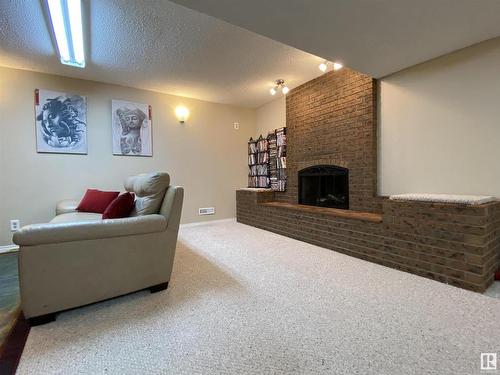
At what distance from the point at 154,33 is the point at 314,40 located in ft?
5.00

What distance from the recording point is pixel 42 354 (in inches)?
47.2

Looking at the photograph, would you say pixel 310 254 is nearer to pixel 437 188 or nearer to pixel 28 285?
pixel 437 188

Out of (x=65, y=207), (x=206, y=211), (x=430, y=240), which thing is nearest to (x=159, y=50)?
(x=65, y=207)

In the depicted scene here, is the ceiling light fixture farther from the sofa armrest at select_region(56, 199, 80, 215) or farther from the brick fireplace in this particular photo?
the sofa armrest at select_region(56, 199, 80, 215)

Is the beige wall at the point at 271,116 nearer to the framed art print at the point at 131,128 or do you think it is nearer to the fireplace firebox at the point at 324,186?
the fireplace firebox at the point at 324,186

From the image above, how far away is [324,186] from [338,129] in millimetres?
870

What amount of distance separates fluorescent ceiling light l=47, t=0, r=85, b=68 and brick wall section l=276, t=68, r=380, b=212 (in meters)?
2.91

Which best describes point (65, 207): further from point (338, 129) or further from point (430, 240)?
point (430, 240)

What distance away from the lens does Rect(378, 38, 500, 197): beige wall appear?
210 cm

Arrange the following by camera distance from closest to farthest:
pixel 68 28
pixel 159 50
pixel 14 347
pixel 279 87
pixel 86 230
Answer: pixel 14 347
pixel 86 230
pixel 68 28
pixel 159 50
pixel 279 87

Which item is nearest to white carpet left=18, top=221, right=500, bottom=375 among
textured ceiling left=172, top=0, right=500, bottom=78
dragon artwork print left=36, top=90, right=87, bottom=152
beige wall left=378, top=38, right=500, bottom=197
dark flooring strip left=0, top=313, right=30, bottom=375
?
dark flooring strip left=0, top=313, right=30, bottom=375

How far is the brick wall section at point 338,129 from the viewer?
2953 millimetres

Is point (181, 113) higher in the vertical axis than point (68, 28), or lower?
lower

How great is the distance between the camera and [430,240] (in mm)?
2004
